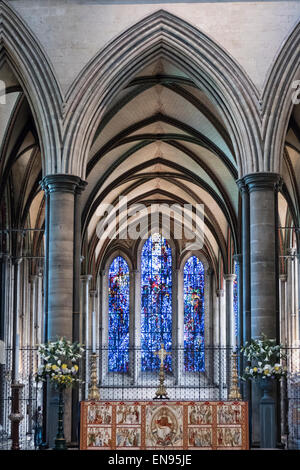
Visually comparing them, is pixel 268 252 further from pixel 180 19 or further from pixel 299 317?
pixel 299 317

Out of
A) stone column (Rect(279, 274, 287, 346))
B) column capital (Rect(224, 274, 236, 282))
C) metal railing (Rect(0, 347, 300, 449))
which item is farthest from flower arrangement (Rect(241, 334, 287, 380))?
column capital (Rect(224, 274, 236, 282))

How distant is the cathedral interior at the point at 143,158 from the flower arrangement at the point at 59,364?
661 mm

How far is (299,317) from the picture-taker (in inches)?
1065

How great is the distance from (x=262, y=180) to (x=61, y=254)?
183 inches

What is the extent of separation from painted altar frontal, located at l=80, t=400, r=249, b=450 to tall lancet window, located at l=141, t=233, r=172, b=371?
63.9ft

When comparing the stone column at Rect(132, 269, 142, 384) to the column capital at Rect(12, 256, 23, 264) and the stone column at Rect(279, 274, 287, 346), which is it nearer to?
the stone column at Rect(279, 274, 287, 346)

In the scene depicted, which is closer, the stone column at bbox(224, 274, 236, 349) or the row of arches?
the row of arches

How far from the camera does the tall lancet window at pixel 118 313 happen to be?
36.2m

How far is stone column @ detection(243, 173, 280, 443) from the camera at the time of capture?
17406mm

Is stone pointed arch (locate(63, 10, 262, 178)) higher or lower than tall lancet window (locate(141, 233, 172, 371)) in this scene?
higher

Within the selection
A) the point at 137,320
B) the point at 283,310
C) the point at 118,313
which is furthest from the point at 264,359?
the point at 118,313

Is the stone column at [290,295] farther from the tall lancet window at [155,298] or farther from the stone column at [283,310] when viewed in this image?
the tall lancet window at [155,298]

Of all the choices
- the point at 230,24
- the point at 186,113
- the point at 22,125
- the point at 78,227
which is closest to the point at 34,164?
the point at 22,125

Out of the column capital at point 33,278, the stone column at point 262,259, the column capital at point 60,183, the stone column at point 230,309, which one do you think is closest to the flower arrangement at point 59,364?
the column capital at point 60,183
